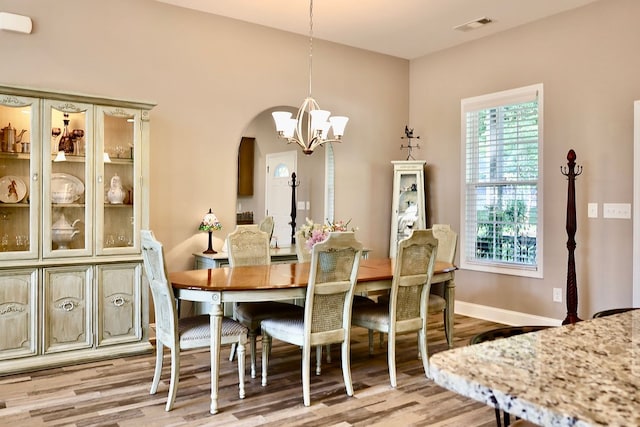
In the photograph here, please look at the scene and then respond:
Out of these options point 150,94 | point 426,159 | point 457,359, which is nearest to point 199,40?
point 150,94

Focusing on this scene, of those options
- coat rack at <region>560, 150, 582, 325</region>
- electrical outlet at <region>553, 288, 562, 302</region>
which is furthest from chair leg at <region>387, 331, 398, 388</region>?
electrical outlet at <region>553, 288, 562, 302</region>

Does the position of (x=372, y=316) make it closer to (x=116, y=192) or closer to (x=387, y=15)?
(x=116, y=192)

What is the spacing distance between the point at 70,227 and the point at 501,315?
14.0ft

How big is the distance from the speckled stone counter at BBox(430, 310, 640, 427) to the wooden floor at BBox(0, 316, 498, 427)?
1.88 metres

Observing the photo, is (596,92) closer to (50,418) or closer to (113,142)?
(113,142)

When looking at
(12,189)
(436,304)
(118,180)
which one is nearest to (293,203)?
(118,180)

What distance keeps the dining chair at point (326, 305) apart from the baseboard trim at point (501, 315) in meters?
2.65

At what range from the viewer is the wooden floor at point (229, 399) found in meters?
2.92

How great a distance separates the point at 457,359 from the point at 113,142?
12.2 feet

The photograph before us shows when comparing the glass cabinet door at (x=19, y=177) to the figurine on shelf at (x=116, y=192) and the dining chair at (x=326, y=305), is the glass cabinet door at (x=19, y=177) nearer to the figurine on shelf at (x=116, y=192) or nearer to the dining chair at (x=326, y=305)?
the figurine on shelf at (x=116, y=192)

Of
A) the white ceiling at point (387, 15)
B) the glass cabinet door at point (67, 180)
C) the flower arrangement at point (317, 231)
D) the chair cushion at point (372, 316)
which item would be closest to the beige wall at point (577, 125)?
the white ceiling at point (387, 15)

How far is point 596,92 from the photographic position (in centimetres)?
466

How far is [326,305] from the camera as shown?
10.8 feet

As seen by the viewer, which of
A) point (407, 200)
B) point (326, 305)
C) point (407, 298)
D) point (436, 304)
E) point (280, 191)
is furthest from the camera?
point (407, 200)
